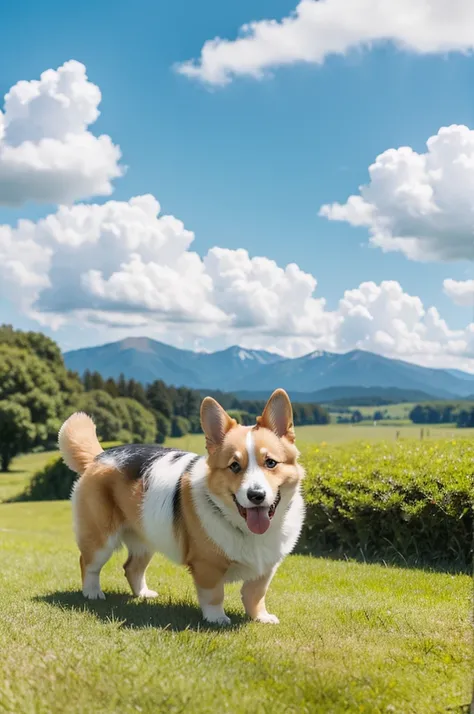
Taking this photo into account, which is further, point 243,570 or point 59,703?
point 243,570

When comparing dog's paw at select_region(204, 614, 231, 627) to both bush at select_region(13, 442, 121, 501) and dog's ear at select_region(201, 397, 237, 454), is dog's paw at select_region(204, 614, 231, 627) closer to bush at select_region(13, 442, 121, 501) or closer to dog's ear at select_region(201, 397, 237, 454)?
dog's ear at select_region(201, 397, 237, 454)

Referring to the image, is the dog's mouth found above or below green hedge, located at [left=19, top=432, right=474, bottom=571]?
above

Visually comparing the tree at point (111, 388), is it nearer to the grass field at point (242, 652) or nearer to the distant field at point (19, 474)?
the distant field at point (19, 474)

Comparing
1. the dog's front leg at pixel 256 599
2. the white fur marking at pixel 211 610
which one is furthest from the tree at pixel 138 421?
the white fur marking at pixel 211 610

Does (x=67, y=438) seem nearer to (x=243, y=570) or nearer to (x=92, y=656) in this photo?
(x=243, y=570)

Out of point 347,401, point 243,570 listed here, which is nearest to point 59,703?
point 243,570

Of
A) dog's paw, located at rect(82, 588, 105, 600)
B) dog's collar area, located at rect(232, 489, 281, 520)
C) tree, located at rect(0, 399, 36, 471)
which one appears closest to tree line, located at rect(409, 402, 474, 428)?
tree, located at rect(0, 399, 36, 471)

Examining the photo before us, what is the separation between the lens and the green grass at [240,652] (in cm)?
369

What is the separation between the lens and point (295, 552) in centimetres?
1028

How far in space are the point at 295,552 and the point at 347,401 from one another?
14156cm

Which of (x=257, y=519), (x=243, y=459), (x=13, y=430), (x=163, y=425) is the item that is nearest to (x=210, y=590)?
(x=257, y=519)

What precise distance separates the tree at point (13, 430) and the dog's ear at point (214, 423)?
3736cm

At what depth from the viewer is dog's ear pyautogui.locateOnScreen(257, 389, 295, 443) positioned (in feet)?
16.9

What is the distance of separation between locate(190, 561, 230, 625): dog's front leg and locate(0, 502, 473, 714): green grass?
14cm
